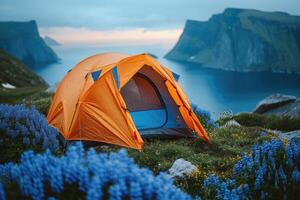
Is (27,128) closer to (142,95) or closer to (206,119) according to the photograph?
(142,95)

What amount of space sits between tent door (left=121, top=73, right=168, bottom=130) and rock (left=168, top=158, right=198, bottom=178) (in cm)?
505

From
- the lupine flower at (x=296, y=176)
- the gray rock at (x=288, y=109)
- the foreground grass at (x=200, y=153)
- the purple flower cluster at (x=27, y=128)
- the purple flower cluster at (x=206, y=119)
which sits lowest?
the gray rock at (x=288, y=109)

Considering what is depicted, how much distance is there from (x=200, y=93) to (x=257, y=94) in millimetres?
21055

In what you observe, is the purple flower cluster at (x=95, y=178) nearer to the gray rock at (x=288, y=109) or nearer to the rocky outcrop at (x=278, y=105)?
the gray rock at (x=288, y=109)

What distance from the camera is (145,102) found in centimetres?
1516

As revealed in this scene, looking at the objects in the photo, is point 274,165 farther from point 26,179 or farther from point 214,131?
point 214,131

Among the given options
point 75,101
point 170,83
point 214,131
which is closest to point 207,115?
point 214,131

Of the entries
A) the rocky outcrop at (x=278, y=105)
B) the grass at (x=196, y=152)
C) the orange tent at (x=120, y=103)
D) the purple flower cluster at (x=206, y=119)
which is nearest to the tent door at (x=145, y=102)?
the orange tent at (x=120, y=103)

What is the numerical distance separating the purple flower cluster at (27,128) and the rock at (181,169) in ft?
10.4

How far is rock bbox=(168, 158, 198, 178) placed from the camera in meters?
9.41

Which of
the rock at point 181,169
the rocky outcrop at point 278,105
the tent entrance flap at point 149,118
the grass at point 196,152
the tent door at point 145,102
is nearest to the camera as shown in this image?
the rock at point 181,169

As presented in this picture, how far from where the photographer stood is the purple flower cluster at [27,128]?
1013cm

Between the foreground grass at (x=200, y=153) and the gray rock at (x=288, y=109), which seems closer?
the foreground grass at (x=200, y=153)

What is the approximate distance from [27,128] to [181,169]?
14.7 ft
